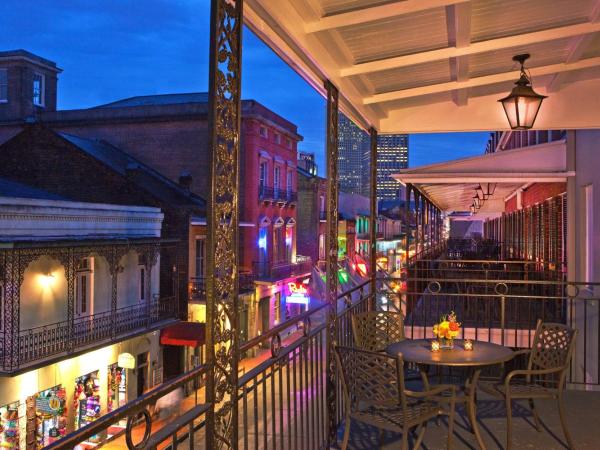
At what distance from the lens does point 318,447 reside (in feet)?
13.2

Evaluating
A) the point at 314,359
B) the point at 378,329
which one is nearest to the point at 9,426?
the point at 378,329

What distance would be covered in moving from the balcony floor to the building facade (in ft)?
46.4

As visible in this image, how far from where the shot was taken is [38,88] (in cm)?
3238

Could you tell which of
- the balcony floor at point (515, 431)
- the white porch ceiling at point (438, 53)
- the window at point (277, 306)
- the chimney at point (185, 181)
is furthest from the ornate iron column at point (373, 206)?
the window at point (277, 306)

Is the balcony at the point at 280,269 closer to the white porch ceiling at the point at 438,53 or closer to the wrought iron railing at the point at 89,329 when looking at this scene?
the wrought iron railing at the point at 89,329

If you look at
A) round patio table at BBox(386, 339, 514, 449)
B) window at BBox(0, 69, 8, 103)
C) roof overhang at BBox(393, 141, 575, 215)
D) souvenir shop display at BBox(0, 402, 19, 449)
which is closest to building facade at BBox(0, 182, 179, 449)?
souvenir shop display at BBox(0, 402, 19, 449)

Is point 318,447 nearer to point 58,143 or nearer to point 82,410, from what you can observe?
point 82,410

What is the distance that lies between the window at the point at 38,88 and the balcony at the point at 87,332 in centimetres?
1430

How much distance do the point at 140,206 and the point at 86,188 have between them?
368cm

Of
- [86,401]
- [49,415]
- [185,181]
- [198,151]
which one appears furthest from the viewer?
[198,151]

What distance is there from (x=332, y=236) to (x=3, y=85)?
101 ft

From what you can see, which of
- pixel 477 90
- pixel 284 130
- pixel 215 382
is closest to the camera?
pixel 215 382

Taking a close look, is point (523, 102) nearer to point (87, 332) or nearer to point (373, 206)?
point (373, 206)

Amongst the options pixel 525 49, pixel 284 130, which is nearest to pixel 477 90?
pixel 525 49
